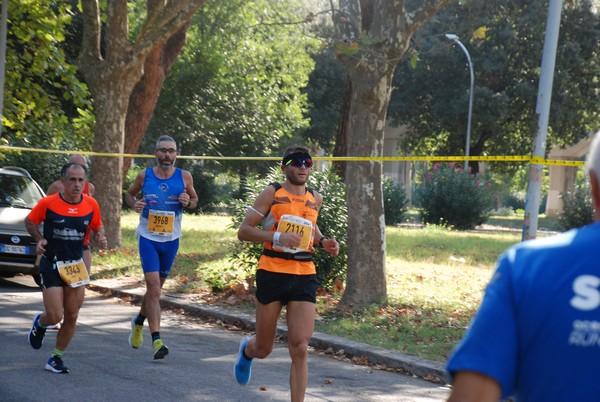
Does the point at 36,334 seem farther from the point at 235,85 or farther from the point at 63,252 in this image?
the point at 235,85

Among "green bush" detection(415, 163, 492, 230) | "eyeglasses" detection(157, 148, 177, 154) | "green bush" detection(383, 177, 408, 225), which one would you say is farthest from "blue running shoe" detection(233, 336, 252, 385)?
"green bush" detection(383, 177, 408, 225)

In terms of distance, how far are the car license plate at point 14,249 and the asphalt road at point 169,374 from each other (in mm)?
2975

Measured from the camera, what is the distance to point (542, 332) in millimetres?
2047

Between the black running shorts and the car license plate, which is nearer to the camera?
the black running shorts

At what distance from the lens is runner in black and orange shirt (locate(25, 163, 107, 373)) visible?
8.02 meters

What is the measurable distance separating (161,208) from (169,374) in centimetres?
167

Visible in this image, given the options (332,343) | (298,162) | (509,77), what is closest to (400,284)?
(332,343)

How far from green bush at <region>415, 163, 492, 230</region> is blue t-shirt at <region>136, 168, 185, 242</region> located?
82.2 ft

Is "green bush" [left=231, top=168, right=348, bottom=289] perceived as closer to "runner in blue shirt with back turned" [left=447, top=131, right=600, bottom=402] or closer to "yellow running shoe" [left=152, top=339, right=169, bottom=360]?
"yellow running shoe" [left=152, top=339, right=169, bottom=360]

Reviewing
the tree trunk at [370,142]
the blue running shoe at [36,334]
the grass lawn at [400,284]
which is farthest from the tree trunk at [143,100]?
the blue running shoe at [36,334]

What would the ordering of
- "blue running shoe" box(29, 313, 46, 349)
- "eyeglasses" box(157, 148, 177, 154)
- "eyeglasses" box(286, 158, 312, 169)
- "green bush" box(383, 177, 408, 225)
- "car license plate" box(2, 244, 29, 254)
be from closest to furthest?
"eyeglasses" box(286, 158, 312, 169) < "blue running shoe" box(29, 313, 46, 349) < "eyeglasses" box(157, 148, 177, 154) < "car license plate" box(2, 244, 29, 254) < "green bush" box(383, 177, 408, 225)

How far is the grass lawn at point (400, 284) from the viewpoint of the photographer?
408 inches

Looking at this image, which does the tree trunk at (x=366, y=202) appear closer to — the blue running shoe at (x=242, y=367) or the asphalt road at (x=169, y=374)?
the asphalt road at (x=169, y=374)

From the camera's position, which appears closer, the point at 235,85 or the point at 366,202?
the point at 366,202
